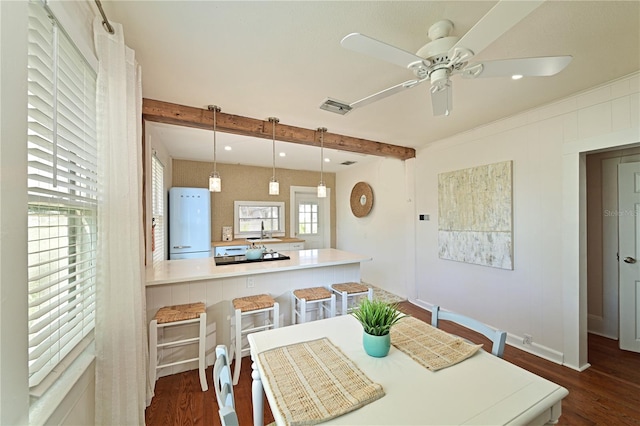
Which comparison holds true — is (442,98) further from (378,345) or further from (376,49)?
(378,345)

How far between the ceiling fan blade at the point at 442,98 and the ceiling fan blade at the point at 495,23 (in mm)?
185

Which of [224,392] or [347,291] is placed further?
[347,291]

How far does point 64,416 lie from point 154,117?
223 centimetres

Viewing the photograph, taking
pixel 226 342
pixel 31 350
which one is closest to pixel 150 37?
pixel 31 350

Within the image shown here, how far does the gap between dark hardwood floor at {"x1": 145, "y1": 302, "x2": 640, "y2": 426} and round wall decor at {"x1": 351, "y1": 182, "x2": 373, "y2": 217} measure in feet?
10.2

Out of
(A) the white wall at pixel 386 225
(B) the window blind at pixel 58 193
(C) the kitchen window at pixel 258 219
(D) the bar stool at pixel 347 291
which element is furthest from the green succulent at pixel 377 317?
(C) the kitchen window at pixel 258 219

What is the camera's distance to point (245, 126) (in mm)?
2678

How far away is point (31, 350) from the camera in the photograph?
2.98 feet

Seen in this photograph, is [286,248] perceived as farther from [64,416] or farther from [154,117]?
[64,416]

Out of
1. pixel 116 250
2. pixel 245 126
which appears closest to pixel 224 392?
pixel 116 250

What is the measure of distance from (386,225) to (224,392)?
4.11m

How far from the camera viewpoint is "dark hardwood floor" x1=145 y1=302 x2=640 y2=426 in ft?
5.73

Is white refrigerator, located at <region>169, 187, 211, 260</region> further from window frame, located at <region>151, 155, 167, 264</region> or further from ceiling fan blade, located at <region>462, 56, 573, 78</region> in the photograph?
ceiling fan blade, located at <region>462, 56, 573, 78</region>

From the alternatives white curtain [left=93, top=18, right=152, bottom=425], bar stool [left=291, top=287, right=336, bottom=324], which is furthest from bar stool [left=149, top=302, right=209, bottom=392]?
bar stool [left=291, top=287, right=336, bottom=324]
